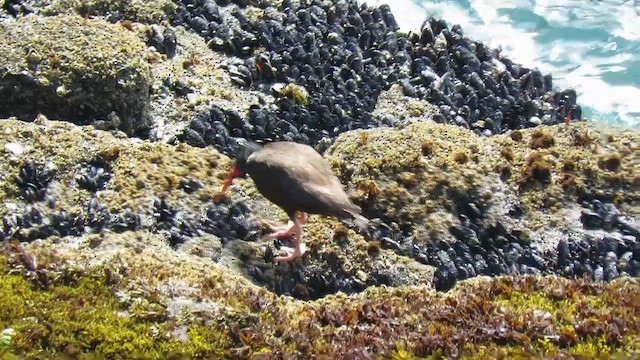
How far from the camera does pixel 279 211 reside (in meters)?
8.38

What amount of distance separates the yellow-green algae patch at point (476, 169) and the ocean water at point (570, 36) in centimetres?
831

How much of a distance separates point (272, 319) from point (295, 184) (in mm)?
2383

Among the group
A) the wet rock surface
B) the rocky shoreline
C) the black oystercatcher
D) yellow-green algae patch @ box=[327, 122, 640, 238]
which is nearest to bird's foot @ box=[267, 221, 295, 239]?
the black oystercatcher

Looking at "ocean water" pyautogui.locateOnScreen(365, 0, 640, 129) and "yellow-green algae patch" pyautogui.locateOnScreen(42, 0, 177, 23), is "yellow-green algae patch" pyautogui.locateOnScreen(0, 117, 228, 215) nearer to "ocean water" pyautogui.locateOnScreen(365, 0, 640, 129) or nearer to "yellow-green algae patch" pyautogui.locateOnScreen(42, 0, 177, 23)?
"yellow-green algae patch" pyautogui.locateOnScreen(42, 0, 177, 23)

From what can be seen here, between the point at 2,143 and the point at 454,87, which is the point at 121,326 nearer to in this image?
the point at 2,143

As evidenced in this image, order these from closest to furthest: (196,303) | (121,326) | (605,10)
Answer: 1. (121,326)
2. (196,303)
3. (605,10)

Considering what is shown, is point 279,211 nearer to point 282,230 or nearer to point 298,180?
point 282,230

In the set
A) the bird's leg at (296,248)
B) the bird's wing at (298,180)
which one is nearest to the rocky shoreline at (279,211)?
the bird's leg at (296,248)

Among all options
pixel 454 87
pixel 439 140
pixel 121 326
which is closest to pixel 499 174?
pixel 439 140

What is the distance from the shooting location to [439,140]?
30.9 feet

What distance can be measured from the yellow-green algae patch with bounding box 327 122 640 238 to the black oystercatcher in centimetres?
79

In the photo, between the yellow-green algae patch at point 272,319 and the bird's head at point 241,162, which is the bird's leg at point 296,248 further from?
the yellow-green algae patch at point 272,319

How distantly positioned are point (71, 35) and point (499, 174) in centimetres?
536

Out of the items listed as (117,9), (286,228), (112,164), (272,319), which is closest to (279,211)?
(286,228)
